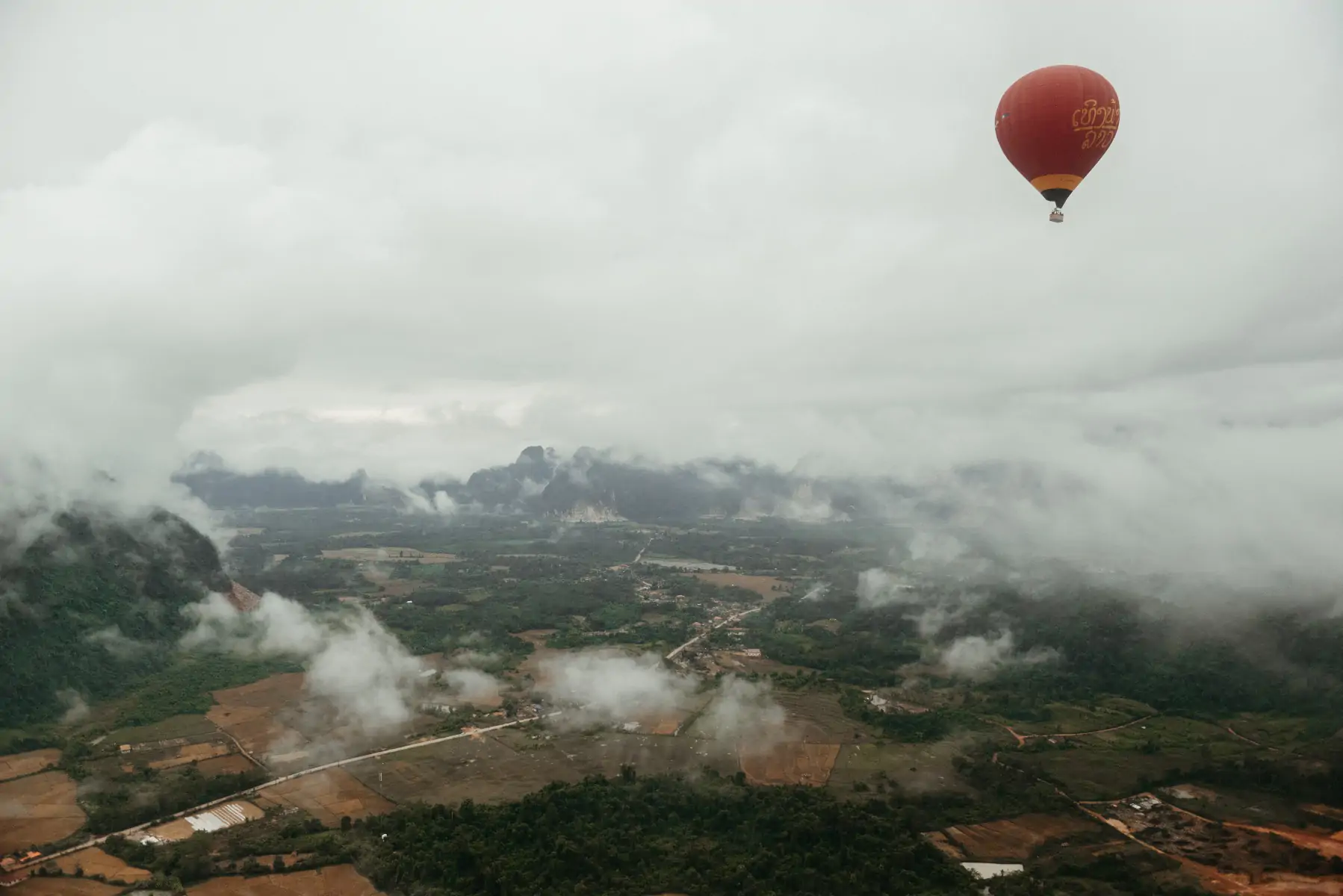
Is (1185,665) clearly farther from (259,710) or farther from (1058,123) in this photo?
(259,710)

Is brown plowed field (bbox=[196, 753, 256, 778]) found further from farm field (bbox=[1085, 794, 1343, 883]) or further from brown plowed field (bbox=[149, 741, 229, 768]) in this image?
farm field (bbox=[1085, 794, 1343, 883])

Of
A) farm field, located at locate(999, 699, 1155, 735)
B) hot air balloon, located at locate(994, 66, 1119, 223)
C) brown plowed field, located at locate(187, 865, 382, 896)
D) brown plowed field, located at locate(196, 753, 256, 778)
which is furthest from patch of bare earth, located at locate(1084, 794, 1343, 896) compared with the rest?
brown plowed field, located at locate(196, 753, 256, 778)

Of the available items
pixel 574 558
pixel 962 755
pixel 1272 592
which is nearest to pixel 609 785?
pixel 962 755

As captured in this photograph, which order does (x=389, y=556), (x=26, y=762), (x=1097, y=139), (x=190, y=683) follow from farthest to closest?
(x=389, y=556)
(x=190, y=683)
(x=26, y=762)
(x=1097, y=139)

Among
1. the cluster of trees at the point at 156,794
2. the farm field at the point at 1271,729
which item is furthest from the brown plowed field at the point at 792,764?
the cluster of trees at the point at 156,794

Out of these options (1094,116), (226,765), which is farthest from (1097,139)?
(226,765)

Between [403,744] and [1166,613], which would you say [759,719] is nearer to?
[403,744]
